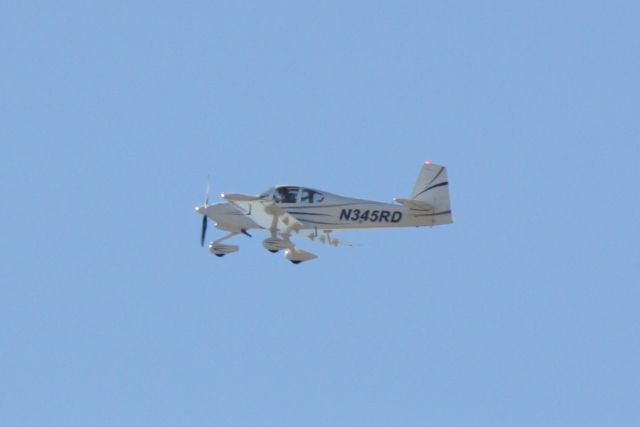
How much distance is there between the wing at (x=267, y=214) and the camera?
86188 millimetres

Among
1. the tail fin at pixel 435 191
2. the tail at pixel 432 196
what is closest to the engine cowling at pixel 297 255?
the tail at pixel 432 196

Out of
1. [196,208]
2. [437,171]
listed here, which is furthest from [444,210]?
[196,208]

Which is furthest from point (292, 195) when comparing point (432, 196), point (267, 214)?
point (432, 196)

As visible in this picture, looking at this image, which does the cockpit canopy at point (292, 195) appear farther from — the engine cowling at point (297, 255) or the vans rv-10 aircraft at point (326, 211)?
the engine cowling at point (297, 255)

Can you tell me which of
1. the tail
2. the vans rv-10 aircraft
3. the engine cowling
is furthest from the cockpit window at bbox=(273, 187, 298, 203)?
the tail

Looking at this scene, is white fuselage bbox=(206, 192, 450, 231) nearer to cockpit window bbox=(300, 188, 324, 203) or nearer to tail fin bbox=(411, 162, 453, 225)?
cockpit window bbox=(300, 188, 324, 203)

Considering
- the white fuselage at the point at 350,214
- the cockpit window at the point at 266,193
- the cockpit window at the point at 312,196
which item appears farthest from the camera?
the cockpit window at the point at 312,196

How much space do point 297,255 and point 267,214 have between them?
1.37 meters

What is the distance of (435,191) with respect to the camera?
8569 centimetres

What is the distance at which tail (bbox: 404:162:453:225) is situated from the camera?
85.6 metres

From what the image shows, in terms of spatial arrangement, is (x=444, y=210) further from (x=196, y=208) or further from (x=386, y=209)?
(x=196, y=208)

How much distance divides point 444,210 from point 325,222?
3.47 metres

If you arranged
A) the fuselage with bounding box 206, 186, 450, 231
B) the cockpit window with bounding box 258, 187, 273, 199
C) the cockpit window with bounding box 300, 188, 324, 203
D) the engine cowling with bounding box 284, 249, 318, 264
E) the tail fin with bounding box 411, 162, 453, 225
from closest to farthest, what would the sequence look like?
1. the tail fin with bounding box 411, 162, 453, 225
2. the fuselage with bounding box 206, 186, 450, 231
3. the engine cowling with bounding box 284, 249, 318, 264
4. the cockpit window with bounding box 258, 187, 273, 199
5. the cockpit window with bounding box 300, 188, 324, 203

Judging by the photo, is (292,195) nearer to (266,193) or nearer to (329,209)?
(266,193)
